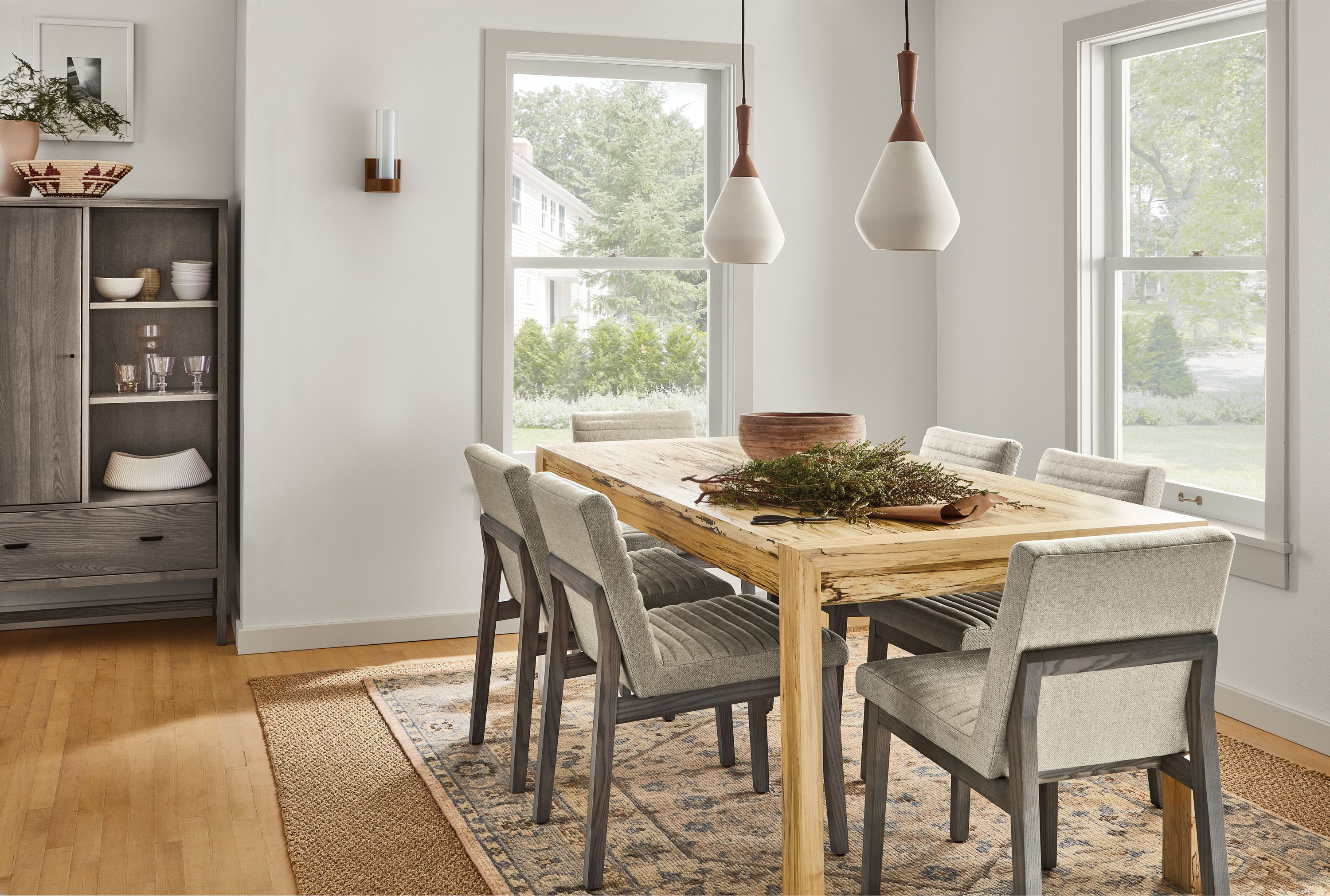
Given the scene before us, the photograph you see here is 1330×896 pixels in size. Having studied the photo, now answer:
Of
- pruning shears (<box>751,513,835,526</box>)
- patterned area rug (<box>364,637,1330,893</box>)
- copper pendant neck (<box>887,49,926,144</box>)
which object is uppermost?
copper pendant neck (<box>887,49,926,144</box>)

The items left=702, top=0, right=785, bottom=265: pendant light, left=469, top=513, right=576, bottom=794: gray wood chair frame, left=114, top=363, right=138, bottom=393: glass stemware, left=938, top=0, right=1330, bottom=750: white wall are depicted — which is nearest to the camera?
left=469, top=513, right=576, bottom=794: gray wood chair frame

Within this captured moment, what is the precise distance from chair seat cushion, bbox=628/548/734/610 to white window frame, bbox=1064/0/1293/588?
1.59 metres

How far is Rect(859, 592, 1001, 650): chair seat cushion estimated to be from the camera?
2.64 m

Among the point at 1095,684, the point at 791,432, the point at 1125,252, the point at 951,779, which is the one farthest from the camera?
the point at 1125,252

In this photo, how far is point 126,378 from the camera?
4.21 metres

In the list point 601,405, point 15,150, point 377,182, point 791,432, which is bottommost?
point 791,432

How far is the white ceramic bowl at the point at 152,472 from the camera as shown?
14.0 feet

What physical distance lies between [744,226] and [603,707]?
134 cm

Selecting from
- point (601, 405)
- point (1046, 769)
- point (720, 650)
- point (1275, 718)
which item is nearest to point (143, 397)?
point (601, 405)

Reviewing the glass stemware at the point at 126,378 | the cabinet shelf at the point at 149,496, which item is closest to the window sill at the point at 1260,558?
the cabinet shelf at the point at 149,496

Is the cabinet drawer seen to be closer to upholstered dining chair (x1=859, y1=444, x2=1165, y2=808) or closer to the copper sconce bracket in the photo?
the copper sconce bracket

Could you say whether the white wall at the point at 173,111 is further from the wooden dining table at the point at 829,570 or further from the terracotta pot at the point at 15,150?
the wooden dining table at the point at 829,570

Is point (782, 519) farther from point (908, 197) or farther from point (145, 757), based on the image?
point (145, 757)

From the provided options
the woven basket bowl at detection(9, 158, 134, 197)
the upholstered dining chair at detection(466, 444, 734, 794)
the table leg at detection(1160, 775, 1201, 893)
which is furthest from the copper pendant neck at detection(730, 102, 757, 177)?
the woven basket bowl at detection(9, 158, 134, 197)
